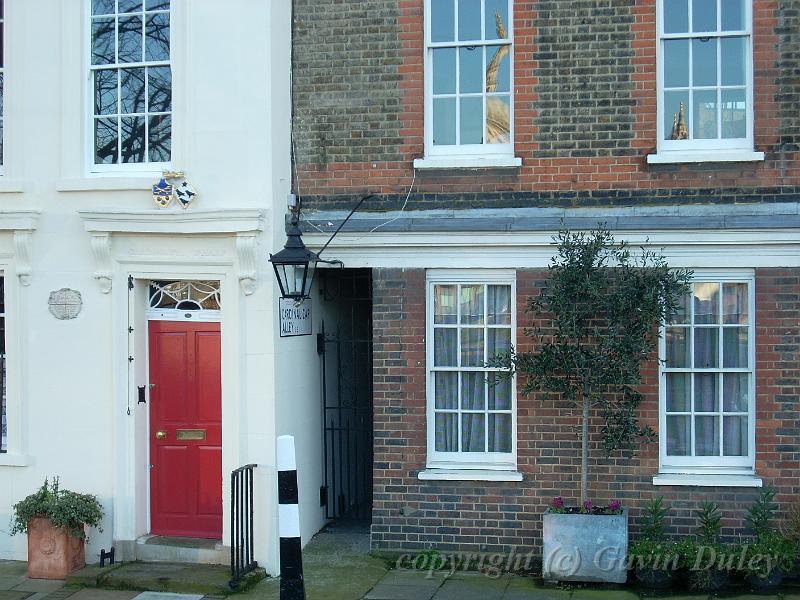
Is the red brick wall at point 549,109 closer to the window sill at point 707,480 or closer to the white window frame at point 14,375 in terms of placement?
the window sill at point 707,480

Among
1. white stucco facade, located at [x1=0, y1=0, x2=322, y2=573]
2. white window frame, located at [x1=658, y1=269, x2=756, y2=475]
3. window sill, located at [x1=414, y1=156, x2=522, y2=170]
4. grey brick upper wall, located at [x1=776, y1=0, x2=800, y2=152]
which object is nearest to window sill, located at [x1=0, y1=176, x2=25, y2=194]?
white stucco facade, located at [x1=0, y1=0, x2=322, y2=573]

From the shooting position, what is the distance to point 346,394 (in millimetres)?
11500

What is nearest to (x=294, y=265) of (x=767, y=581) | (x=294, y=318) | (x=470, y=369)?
(x=294, y=318)

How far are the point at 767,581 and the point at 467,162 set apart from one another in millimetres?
4404

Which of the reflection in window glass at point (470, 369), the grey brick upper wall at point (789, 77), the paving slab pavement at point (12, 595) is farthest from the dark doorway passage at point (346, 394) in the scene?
the grey brick upper wall at point (789, 77)

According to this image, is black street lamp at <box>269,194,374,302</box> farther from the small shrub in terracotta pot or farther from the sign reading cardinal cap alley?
the small shrub in terracotta pot

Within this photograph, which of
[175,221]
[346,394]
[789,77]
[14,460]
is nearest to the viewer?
[789,77]

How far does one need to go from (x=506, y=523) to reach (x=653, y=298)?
249 centimetres

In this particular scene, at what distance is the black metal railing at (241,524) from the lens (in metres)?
9.00

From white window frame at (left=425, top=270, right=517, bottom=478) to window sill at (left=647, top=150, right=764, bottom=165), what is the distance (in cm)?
163

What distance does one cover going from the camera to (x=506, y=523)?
959cm

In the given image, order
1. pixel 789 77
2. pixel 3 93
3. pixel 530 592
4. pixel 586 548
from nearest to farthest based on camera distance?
pixel 530 592, pixel 586 548, pixel 789 77, pixel 3 93

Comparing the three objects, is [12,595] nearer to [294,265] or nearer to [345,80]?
[294,265]

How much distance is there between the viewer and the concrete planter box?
8.85 meters
